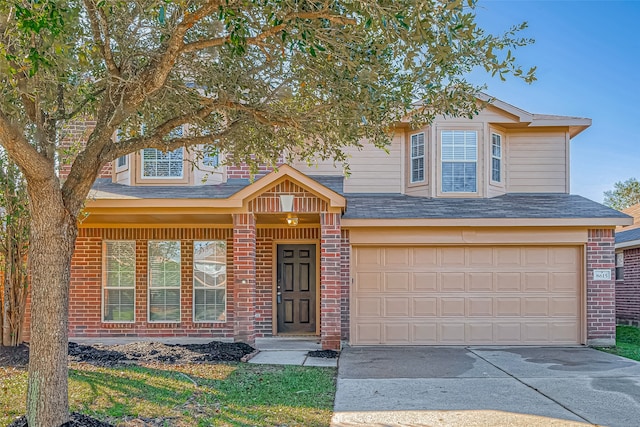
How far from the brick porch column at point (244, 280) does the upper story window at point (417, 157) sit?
168 inches

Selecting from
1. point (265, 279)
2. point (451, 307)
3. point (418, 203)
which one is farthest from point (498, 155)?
point (265, 279)

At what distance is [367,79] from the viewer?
5.68 metres

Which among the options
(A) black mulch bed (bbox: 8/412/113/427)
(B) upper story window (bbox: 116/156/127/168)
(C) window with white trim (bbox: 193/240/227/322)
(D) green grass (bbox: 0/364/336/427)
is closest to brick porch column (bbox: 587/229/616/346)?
(D) green grass (bbox: 0/364/336/427)

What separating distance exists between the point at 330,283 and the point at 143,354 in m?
3.49

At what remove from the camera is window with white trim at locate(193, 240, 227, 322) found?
11414 millimetres

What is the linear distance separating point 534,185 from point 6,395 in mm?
10926

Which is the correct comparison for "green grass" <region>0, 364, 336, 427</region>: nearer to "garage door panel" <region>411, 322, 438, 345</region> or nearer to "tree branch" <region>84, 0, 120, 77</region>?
"garage door panel" <region>411, 322, 438, 345</region>

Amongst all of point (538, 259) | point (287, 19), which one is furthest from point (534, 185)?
point (287, 19)

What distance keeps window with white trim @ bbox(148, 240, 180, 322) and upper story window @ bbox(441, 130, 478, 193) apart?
20.4 ft

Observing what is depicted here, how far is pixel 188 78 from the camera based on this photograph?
772 centimetres

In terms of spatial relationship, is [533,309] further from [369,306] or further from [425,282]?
[369,306]

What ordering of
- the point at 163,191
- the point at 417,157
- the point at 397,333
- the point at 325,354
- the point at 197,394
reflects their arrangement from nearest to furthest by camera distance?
the point at 197,394, the point at 325,354, the point at 163,191, the point at 397,333, the point at 417,157

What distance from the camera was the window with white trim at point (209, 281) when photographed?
11.4 meters

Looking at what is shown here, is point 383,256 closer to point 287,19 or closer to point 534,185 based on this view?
point 534,185
